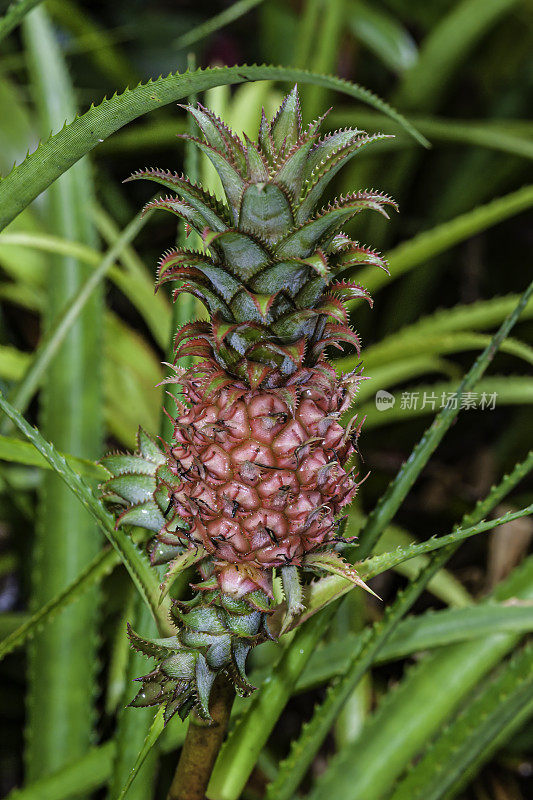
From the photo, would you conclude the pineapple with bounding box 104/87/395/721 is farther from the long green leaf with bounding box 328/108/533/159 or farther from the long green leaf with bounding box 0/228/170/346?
the long green leaf with bounding box 328/108/533/159

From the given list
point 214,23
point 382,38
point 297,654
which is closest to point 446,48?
point 382,38

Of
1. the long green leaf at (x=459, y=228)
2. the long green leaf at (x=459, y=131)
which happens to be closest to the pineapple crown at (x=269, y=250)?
the long green leaf at (x=459, y=228)

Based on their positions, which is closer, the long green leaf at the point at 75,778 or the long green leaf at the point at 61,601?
the long green leaf at the point at 61,601

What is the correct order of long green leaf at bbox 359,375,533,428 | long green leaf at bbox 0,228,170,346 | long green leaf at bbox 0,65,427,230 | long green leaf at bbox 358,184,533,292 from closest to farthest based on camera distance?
long green leaf at bbox 0,65,427,230 → long green leaf at bbox 0,228,170,346 → long green leaf at bbox 358,184,533,292 → long green leaf at bbox 359,375,533,428

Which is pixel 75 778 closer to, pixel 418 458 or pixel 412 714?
pixel 412 714

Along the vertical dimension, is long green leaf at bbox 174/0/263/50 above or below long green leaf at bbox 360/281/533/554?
above

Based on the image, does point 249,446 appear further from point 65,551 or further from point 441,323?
point 441,323

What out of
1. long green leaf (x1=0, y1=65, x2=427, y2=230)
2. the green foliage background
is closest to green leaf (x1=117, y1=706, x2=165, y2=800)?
the green foliage background

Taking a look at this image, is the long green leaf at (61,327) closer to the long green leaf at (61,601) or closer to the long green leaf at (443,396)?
the long green leaf at (61,601)
